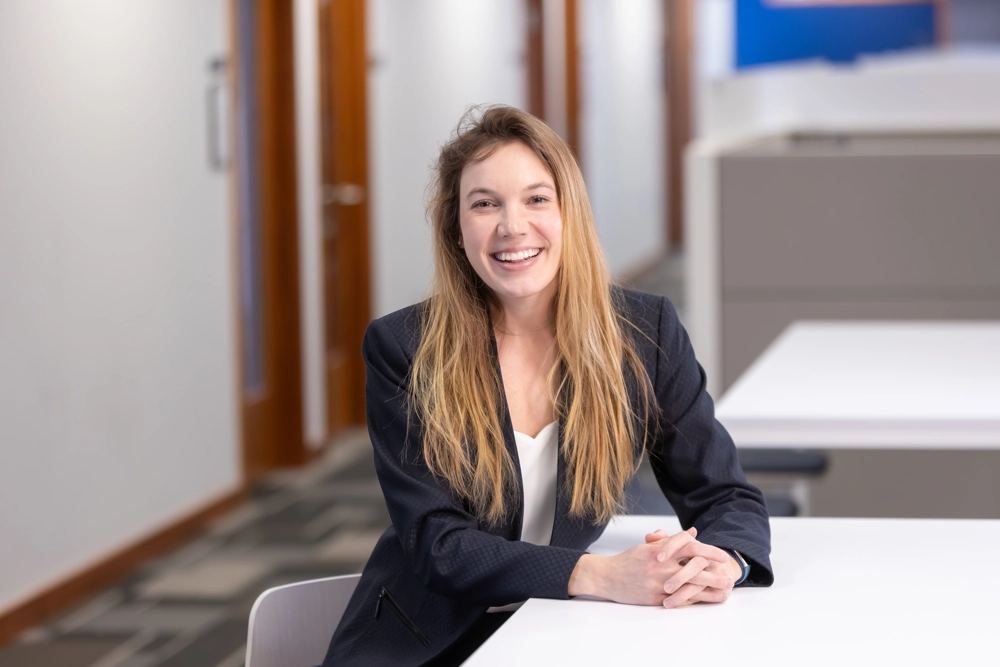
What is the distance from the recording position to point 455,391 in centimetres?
147

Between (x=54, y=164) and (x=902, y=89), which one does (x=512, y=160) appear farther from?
(x=902, y=89)

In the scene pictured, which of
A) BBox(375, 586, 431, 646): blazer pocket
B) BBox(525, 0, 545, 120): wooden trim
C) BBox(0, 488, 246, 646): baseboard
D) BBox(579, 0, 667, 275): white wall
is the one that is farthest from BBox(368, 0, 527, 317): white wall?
BBox(375, 586, 431, 646): blazer pocket

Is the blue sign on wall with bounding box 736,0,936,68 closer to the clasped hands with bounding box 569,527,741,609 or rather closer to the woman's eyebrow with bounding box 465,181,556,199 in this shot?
the woman's eyebrow with bounding box 465,181,556,199

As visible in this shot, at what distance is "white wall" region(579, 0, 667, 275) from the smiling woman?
7026 mm

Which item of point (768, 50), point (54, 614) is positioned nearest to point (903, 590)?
point (54, 614)

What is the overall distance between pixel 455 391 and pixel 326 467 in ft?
11.8

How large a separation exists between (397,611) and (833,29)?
33.5ft

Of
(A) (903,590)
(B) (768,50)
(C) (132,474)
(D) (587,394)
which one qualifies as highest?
(B) (768,50)

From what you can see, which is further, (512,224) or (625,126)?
(625,126)

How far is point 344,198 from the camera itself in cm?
538

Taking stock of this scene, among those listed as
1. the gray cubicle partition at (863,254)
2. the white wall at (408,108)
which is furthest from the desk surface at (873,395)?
the white wall at (408,108)

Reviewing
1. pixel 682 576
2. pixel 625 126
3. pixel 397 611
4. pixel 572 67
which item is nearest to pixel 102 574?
pixel 397 611

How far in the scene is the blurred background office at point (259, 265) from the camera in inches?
124

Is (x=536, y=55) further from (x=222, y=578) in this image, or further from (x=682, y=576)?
(x=682, y=576)
